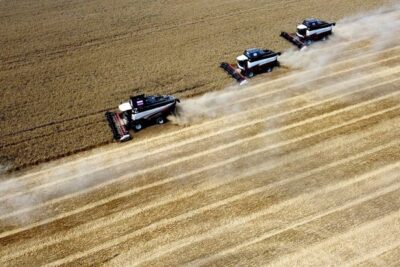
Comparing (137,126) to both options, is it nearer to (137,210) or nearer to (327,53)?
(137,210)

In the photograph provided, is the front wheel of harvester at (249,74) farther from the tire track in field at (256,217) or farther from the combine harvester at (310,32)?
the tire track in field at (256,217)

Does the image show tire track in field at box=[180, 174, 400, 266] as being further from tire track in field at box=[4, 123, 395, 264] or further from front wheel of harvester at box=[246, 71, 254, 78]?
front wheel of harvester at box=[246, 71, 254, 78]

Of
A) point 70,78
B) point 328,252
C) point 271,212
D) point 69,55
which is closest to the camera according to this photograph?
point 328,252

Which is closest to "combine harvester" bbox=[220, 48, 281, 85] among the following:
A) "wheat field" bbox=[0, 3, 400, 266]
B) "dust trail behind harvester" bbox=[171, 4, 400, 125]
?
"dust trail behind harvester" bbox=[171, 4, 400, 125]

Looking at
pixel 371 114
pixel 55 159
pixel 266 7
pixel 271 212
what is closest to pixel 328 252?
pixel 271 212

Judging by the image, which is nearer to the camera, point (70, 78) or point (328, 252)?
point (328, 252)

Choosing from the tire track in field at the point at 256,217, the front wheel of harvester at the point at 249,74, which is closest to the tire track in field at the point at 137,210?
the tire track in field at the point at 256,217

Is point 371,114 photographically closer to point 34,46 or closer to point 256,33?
point 256,33
